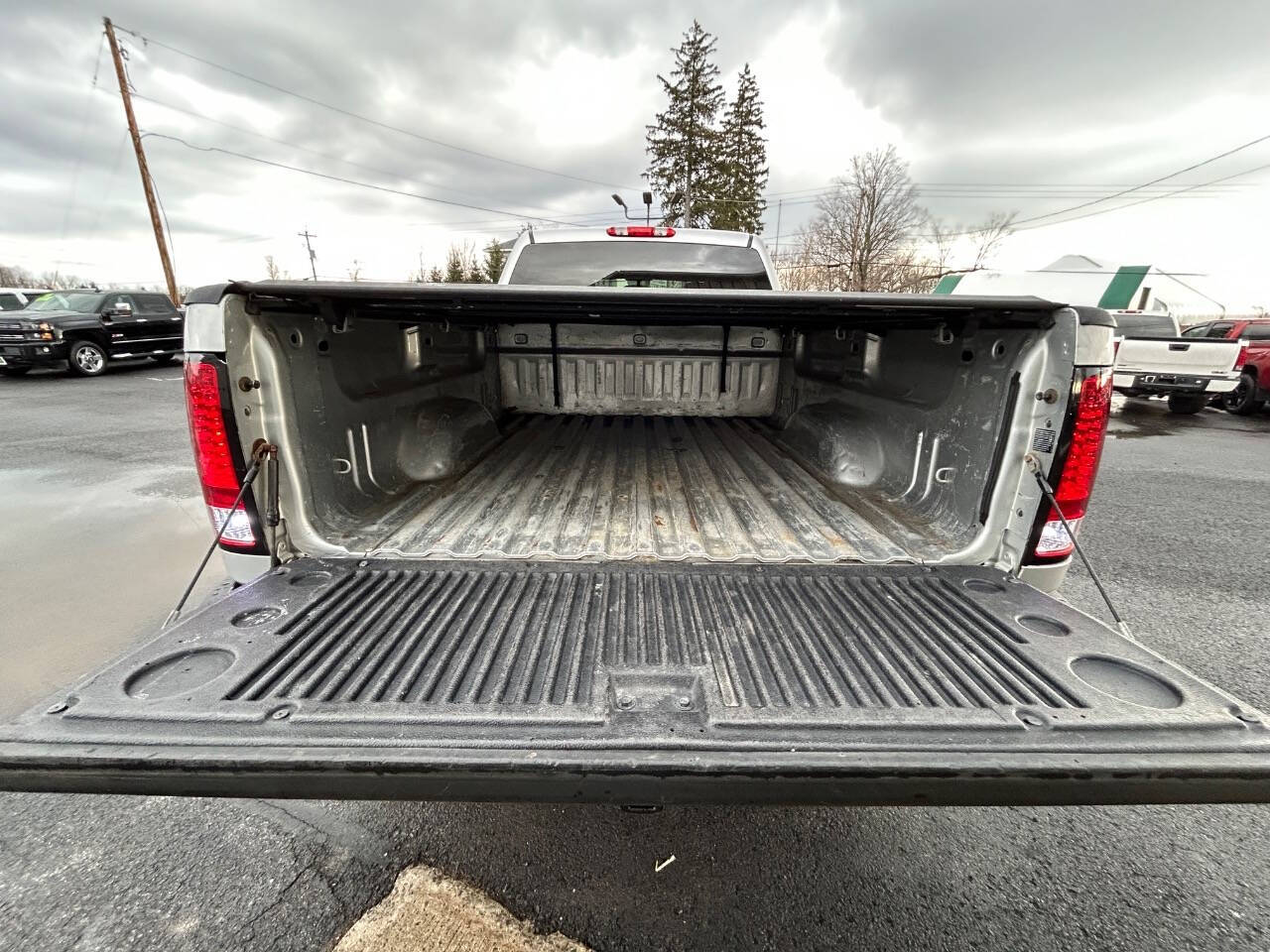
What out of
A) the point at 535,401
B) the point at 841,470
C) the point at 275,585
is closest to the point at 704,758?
the point at 275,585

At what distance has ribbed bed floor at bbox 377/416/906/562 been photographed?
2258 millimetres

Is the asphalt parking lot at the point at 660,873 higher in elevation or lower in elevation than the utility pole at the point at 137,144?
lower

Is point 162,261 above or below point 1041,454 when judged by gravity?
above

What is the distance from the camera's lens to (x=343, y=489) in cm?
233

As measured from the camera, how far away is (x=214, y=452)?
1.83 m

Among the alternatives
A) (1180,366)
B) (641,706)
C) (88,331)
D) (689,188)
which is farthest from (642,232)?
(689,188)

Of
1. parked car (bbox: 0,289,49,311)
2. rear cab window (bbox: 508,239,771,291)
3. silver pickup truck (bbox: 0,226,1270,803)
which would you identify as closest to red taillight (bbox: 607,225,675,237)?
rear cab window (bbox: 508,239,771,291)

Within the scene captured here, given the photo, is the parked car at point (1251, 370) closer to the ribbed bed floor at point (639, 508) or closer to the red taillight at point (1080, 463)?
the ribbed bed floor at point (639, 508)

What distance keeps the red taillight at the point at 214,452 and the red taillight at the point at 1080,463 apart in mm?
2738

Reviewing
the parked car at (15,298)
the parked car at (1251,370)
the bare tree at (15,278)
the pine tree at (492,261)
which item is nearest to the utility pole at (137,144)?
the parked car at (15,298)

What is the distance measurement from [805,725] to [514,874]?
3.76 ft

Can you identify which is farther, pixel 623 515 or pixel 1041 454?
pixel 623 515

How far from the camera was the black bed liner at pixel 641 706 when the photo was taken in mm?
1133

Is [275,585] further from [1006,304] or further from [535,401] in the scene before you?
[535,401]
